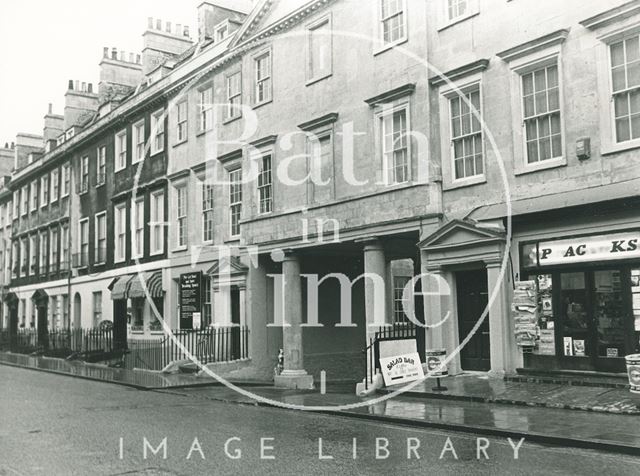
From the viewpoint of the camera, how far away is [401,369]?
15.0 meters

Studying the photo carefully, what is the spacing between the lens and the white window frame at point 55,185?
37781 millimetres

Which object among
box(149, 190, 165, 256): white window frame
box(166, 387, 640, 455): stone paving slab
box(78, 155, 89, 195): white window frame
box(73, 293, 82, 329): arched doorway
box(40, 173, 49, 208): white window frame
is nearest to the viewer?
box(166, 387, 640, 455): stone paving slab

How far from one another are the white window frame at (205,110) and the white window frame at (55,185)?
1554 cm

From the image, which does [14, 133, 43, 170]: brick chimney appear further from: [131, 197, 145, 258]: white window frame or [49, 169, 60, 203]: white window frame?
[131, 197, 145, 258]: white window frame

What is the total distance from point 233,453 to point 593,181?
8.49 m

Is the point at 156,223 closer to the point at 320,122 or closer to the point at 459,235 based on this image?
the point at 320,122

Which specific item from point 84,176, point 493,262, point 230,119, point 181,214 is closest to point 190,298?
point 181,214

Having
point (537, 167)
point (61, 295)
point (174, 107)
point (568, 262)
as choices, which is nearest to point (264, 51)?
point (174, 107)

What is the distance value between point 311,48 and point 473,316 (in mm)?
9355

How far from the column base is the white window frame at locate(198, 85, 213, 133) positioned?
9.85 m

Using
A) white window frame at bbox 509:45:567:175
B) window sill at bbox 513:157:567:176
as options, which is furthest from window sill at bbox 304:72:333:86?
window sill at bbox 513:157:567:176

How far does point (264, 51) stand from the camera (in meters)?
22.0

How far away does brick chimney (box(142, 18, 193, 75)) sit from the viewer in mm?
32688

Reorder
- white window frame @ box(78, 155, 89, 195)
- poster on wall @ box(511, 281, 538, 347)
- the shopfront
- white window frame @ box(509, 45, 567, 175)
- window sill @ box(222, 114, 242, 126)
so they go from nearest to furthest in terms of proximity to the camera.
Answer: the shopfront
white window frame @ box(509, 45, 567, 175)
poster on wall @ box(511, 281, 538, 347)
window sill @ box(222, 114, 242, 126)
white window frame @ box(78, 155, 89, 195)
